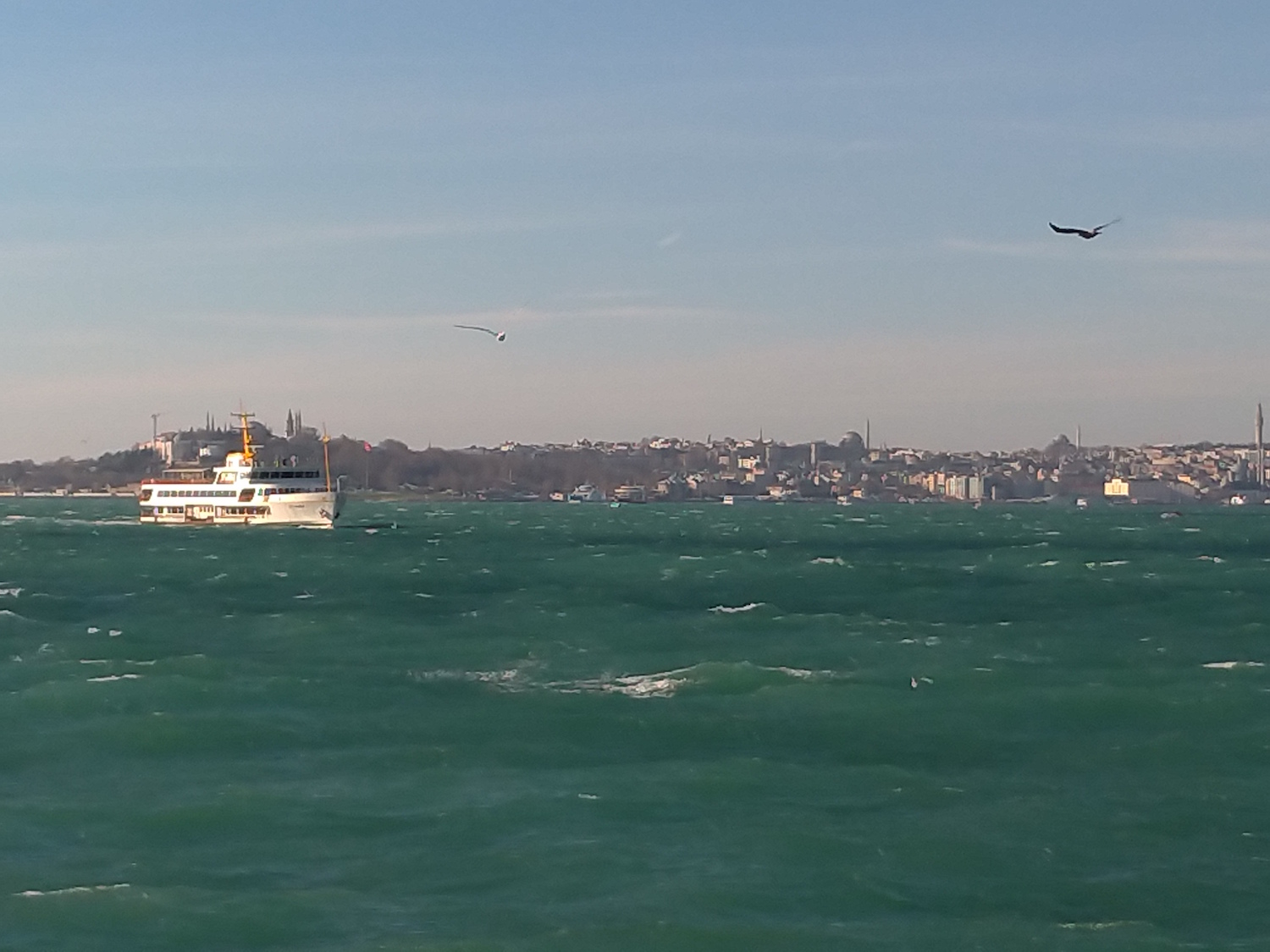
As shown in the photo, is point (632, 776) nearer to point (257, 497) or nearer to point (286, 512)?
point (286, 512)

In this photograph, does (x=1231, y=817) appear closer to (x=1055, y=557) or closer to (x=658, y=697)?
(x=658, y=697)

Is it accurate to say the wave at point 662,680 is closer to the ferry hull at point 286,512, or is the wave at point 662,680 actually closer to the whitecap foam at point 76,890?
the whitecap foam at point 76,890

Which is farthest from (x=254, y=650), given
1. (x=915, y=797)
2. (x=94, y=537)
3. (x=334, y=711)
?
(x=94, y=537)

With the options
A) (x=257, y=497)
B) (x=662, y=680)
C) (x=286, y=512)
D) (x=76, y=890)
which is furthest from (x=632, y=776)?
(x=257, y=497)

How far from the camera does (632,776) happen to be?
3569 cm

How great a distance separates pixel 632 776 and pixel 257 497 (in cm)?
14816

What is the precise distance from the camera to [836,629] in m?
65.0

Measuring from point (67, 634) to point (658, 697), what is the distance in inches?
967

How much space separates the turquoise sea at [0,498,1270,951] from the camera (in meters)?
26.0

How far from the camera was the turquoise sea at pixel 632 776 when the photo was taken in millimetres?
26000

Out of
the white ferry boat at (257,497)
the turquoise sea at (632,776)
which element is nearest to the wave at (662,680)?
the turquoise sea at (632,776)

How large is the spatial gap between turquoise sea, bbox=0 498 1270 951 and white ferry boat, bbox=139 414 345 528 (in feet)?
333

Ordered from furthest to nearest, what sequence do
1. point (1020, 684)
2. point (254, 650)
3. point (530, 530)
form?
1. point (530, 530)
2. point (254, 650)
3. point (1020, 684)

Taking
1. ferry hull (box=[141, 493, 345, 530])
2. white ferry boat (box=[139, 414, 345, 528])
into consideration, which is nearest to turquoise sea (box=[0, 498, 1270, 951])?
ferry hull (box=[141, 493, 345, 530])
